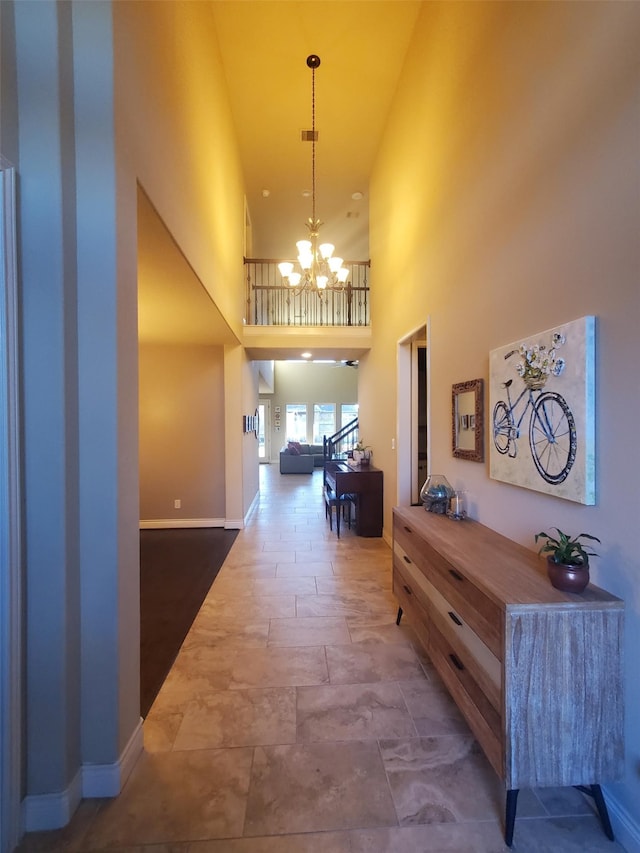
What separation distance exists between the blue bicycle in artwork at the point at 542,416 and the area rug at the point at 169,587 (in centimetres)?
244

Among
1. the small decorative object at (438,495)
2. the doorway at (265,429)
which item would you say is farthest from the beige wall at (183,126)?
the doorway at (265,429)

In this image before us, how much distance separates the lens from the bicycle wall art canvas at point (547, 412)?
4.64 ft

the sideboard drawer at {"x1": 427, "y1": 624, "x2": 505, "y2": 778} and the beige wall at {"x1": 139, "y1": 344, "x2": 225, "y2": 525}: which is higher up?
the beige wall at {"x1": 139, "y1": 344, "x2": 225, "y2": 525}

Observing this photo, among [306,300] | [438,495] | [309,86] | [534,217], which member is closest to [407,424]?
[438,495]

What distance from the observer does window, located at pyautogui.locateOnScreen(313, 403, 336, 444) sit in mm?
14180

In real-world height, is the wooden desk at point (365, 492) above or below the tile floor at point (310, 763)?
above

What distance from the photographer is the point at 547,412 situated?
163 centimetres

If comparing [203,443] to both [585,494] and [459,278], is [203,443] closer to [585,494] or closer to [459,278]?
[459,278]

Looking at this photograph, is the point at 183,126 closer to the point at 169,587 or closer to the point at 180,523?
the point at 169,587

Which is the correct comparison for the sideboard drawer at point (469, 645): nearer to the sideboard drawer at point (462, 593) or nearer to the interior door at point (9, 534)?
the sideboard drawer at point (462, 593)

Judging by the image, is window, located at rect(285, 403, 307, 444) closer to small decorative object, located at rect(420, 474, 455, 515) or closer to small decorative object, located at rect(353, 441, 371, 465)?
small decorative object, located at rect(353, 441, 371, 465)

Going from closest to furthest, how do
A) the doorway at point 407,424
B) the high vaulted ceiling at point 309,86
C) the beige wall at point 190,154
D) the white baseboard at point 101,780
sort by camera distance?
1. the white baseboard at point 101,780
2. the beige wall at point 190,154
3. the high vaulted ceiling at point 309,86
4. the doorway at point 407,424

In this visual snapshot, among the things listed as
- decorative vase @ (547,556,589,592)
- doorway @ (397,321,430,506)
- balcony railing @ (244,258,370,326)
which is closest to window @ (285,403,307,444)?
balcony railing @ (244,258,370,326)

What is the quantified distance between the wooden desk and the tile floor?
2061mm
